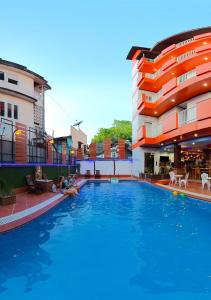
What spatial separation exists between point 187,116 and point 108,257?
1413 centimetres

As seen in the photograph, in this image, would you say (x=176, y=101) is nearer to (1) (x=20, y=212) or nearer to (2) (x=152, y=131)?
(2) (x=152, y=131)

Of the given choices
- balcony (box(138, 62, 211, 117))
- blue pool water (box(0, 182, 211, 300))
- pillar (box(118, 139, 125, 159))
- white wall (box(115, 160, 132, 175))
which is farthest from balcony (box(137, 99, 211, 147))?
pillar (box(118, 139, 125, 159))

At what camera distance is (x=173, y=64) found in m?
19.9

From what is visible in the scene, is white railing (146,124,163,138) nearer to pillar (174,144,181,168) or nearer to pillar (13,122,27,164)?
pillar (174,144,181,168)

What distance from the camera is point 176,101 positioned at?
2056 cm

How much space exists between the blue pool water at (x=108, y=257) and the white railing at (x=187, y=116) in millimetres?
8999

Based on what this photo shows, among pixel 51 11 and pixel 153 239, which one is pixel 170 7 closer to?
pixel 51 11

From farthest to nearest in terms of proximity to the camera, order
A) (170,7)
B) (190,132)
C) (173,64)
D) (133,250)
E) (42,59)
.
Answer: (170,7)
(42,59)
(173,64)
(190,132)
(133,250)

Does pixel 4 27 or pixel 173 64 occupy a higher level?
pixel 4 27

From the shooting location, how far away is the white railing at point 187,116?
16.9m

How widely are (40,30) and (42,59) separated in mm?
5222

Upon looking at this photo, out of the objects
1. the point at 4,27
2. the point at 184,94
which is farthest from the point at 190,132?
the point at 4,27

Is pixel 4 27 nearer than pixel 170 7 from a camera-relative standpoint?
Yes

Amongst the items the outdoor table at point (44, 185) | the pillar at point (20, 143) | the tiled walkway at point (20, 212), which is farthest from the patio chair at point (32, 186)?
the tiled walkway at point (20, 212)
